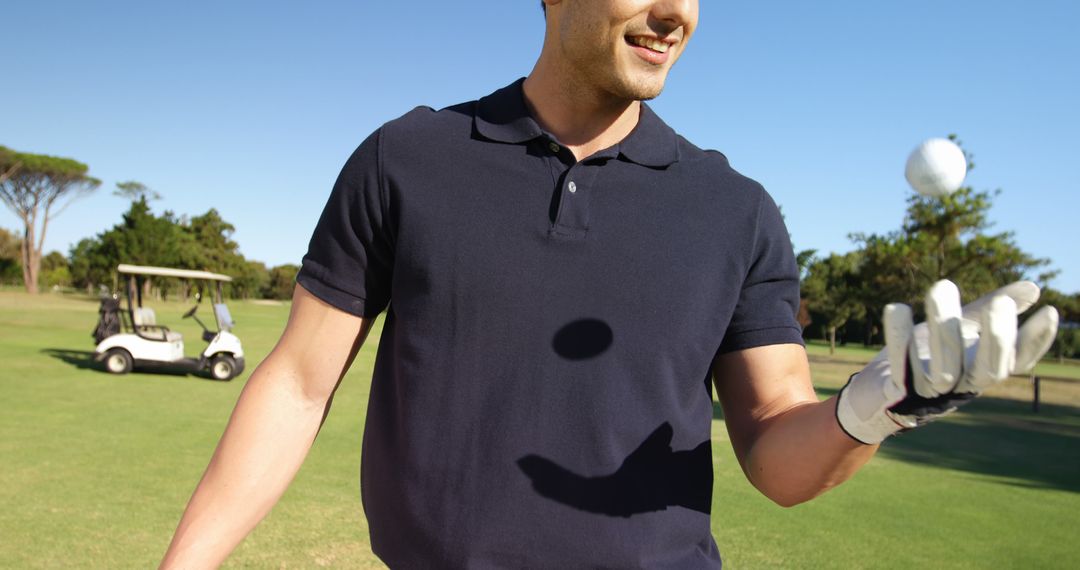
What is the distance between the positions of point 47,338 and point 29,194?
55.3m

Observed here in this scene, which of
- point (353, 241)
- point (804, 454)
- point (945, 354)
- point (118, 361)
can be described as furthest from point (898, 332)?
point (118, 361)

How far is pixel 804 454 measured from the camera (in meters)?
1.65

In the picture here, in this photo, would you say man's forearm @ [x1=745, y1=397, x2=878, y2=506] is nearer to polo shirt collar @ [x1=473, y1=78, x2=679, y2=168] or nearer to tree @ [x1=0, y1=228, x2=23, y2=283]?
polo shirt collar @ [x1=473, y1=78, x2=679, y2=168]

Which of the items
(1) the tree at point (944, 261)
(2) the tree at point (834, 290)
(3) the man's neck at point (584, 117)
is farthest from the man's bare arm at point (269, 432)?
(2) the tree at point (834, 290)

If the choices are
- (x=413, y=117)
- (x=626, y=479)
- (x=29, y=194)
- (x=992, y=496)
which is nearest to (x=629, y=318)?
(x=626, y=479)

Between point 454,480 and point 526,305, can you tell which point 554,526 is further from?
point 526,305

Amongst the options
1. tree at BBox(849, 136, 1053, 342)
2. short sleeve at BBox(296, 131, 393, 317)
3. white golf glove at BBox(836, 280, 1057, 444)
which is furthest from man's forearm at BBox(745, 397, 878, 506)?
tree at BBox(849, 136, 1053, 342)

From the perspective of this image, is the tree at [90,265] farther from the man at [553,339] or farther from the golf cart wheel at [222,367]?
the man at [553,339]

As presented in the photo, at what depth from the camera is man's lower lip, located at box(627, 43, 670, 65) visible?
1874 millimetres

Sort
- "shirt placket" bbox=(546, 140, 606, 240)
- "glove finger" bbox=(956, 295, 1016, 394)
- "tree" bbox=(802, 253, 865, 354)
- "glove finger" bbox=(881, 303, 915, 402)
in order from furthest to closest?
"tree" bbox=(802, 253, 865, 354), "shirt placket" bbox=(546, 140, 606, 240), "glove finger" bbox=(881, 303, 915, 402), "glove finger" bbox=(956, 295, 1016, 394)

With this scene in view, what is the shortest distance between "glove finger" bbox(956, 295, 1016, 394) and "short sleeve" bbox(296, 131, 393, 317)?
122 cm

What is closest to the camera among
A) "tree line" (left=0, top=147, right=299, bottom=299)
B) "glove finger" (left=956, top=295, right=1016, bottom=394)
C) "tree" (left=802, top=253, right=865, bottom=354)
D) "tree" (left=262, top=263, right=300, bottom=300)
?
"glove finger" (left=956, top=295, right=1016, bottom=394)

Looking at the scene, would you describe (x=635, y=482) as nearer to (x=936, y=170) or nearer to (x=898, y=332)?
(x=898, y=332)

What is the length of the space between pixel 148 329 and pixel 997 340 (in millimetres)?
17796
